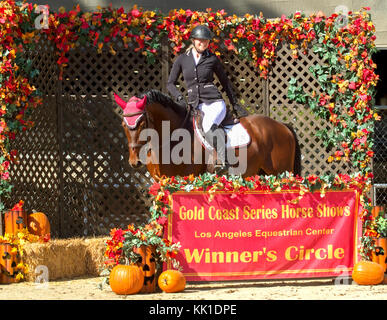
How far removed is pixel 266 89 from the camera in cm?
1098

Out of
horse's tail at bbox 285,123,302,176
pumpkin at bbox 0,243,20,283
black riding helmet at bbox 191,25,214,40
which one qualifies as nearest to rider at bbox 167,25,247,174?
black riding helmet at bbox 191,25,214,40

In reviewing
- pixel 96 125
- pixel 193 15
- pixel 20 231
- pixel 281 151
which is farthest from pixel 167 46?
pixel 20 231

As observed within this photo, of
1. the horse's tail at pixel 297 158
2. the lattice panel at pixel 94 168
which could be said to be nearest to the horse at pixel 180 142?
the horse's tail at pixel 297 158

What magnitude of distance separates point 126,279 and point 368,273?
2.69m

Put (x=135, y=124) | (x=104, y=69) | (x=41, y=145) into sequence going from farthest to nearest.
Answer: (x=104, y=69), (x=41, y=145), (x=135, y=124)

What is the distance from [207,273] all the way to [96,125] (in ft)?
11.1

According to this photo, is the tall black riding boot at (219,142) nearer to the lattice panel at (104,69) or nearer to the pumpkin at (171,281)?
the lattice panel at (104,69)

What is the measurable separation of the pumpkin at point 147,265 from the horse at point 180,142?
1.06 meters

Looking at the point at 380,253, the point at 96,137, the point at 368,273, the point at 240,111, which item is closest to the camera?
the point at 368,273

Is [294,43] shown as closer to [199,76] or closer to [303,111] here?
[303,111]

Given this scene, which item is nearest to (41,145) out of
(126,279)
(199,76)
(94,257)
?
(94,257)

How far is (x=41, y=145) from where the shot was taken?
10.7 m

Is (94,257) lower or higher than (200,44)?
lower

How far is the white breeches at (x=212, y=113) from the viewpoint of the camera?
9.43 meters
